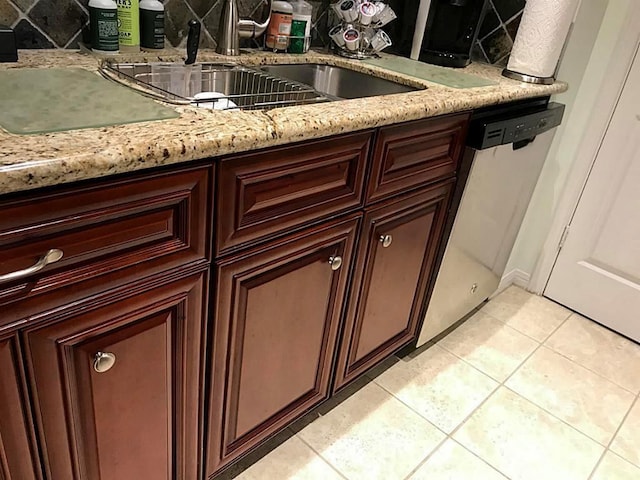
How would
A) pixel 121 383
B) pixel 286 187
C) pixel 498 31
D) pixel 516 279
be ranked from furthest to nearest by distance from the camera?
pixel 516 279, pixel 498 31, pixel 286 187, pixel 121 383

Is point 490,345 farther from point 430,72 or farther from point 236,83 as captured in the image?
point 236,83

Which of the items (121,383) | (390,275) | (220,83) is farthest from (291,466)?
(220,83)

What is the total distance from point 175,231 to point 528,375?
60.9 inches

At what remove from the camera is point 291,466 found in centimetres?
145

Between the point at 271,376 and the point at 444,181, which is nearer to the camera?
the point at 271,376

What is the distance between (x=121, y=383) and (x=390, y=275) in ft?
2.69

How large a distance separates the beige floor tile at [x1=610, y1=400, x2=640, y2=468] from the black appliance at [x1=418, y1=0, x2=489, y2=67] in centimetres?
134

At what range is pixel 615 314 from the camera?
7.38ft

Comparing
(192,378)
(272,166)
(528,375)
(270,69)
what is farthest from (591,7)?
(192,378)

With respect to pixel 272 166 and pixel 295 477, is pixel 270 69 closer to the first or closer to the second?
pixel 272 166

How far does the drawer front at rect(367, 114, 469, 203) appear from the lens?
1.24 metres

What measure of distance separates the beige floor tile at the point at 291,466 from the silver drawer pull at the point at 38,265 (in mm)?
915

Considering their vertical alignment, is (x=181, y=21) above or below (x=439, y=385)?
above

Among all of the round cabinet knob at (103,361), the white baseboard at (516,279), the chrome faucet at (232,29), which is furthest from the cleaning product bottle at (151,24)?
the white baseboard at (516,279)
